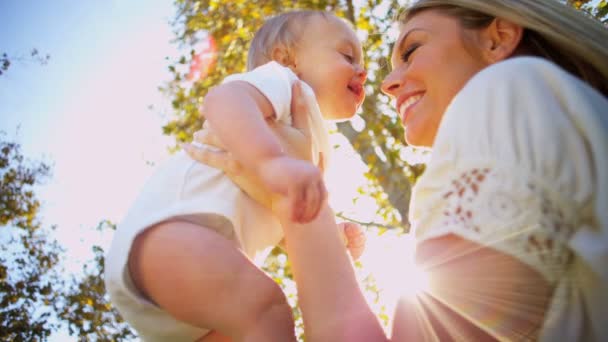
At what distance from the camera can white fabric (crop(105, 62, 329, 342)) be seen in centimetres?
175

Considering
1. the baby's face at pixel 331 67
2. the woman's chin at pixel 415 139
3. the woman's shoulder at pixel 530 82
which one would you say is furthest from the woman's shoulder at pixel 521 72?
the baby's face at pixel 331 67

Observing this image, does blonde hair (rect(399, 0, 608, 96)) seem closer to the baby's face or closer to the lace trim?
the baby's face

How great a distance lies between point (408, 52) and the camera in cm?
243

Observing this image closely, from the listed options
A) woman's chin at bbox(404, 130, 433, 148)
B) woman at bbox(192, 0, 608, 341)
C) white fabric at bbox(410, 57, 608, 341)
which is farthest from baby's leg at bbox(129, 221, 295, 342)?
woman's chin at bbox(404, 130, 433, 148)

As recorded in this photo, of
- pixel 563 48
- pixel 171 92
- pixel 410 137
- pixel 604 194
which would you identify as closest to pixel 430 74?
pixel 410 137

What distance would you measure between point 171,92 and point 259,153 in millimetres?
8795

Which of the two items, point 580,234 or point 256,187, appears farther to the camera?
point 256,187

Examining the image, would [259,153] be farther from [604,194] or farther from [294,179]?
[604,194]

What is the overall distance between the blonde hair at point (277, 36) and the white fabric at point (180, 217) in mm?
916

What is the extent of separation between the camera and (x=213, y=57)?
882 centimetres

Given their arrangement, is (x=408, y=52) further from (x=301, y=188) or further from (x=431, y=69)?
(x=301, y=188)

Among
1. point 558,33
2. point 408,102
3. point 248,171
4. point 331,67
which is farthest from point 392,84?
point 248,171

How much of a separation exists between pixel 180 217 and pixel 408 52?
1.38 m

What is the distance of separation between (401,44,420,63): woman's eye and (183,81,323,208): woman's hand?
23.2 inches
